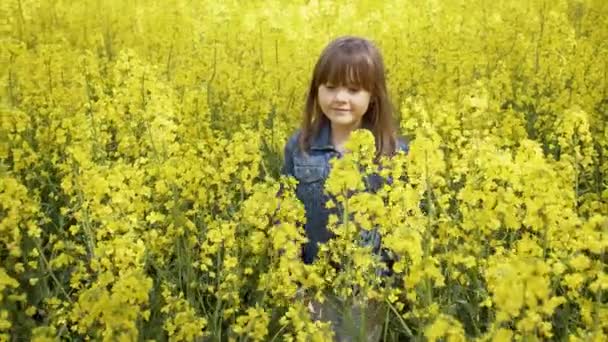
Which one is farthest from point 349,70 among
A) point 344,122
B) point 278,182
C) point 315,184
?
point 278,182

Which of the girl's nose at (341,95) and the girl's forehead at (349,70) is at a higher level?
the girl's forehead at (349,70)

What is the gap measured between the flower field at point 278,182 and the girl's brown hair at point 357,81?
16cm

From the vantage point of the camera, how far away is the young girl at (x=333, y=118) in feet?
10.4

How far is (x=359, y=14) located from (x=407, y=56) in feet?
11.9

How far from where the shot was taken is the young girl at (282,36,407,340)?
317cm

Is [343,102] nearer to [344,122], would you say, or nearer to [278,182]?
[344,122]

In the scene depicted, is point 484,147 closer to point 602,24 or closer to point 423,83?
point 423,83

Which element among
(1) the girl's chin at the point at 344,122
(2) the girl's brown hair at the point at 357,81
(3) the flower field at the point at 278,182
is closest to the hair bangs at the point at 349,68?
(2) the girl's brown hair at the point at 357,81

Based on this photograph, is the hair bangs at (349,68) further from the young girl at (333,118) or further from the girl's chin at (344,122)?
the girl's chin at (344,122)

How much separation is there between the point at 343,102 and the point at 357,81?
113 millimetres

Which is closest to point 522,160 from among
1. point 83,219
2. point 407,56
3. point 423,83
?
point 83,219

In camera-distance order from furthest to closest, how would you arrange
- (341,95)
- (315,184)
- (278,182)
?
1. (315,184)
2. (341,95)
3. (278,182)

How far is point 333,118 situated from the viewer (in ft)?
10.4

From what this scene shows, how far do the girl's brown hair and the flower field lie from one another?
16cm
